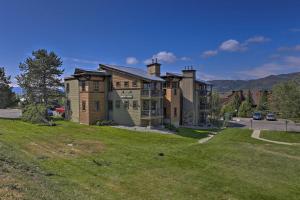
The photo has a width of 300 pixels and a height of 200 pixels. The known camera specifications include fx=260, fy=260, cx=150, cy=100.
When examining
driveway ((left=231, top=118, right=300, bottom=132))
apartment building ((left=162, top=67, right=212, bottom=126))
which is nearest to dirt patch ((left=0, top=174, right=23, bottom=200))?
apartment building ((left=162, top=67, right=212, bottom=126))

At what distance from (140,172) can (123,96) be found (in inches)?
904

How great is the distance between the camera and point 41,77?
1612 inches

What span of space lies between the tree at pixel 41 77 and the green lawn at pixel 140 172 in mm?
21581

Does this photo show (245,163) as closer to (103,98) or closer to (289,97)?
(289,97)

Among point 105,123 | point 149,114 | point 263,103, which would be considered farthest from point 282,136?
point 263,103

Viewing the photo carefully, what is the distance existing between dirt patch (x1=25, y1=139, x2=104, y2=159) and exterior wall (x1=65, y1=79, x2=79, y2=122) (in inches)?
664

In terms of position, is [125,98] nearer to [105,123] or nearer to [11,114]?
[105,123]

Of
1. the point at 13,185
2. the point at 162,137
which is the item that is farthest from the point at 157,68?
the point at 13,185

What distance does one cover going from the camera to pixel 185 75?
4422 centimetres

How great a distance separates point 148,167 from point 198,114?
111 ft

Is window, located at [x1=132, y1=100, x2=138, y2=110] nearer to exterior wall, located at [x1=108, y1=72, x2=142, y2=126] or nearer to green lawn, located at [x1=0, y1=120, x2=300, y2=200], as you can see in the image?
exterior wall, located at [x1=108, y1=72, x2=142, y2=126]

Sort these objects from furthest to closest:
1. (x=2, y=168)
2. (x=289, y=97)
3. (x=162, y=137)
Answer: (x=289, y=97)
(x=162, y=137)
(x=2, y=168)

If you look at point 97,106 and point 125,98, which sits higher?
point 125,98

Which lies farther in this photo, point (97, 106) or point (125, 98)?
point (97, 106)
